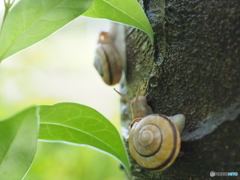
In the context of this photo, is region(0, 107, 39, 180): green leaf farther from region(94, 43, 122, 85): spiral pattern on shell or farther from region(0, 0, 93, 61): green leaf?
region(94, 43, 122, 85): spiral pattern on shell

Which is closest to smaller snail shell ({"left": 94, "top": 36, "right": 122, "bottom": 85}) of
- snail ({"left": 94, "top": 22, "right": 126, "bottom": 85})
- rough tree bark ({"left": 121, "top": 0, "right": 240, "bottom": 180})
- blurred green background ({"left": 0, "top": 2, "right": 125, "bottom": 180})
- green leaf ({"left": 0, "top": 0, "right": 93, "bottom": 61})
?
snail ({"left": 94, "top": 22, "right": 126, "bottom": 85})

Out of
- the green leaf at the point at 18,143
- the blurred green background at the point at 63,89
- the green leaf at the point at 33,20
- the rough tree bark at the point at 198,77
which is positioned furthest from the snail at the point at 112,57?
the blurred green background at the point at 63,89

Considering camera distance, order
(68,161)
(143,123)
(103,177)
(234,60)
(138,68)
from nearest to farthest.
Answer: (234,60) → (143,123) → (138,68) → (68,161) → (103,177)

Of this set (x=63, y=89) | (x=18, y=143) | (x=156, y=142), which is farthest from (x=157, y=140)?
(x=63, y=89)

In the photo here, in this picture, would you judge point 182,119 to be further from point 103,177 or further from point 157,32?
point 103,177

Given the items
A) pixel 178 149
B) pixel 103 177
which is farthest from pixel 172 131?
pixel 103 177

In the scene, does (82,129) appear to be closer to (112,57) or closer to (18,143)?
(18,143)

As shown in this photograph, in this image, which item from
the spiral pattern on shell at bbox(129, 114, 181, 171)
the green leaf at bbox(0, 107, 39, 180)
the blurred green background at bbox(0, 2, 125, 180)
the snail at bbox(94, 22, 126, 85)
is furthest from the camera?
the blurred green background at bbox(0, 2, 125, 180)
